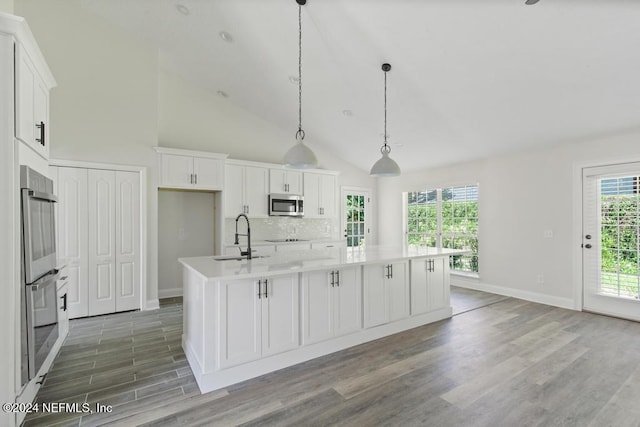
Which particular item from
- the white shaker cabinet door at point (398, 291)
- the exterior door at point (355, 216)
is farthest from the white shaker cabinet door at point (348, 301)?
the exterior door at point (355, 216)

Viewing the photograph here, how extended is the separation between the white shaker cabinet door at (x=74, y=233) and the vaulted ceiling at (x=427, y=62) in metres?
2.21

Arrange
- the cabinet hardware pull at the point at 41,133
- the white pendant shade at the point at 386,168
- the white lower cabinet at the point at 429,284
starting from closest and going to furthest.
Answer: the cabinet hardware pull at the point at 41,133, the white pendant shade at the point at 386,168, the white lower cabinet at the point at 429,284

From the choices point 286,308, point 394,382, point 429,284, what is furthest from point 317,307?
point 429,284

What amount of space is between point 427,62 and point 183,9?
287cm

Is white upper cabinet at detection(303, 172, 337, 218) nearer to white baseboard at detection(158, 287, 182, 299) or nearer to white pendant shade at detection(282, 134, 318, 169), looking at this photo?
white baseboard at detection(158, 287, 182, 299)

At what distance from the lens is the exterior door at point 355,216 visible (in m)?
6.75

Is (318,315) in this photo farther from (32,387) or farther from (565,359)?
(565,359)

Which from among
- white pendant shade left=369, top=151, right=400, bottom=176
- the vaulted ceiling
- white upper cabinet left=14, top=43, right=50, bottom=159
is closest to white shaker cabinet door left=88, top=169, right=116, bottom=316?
white upper cabinet left=14, top=43, right=50, bottom=159

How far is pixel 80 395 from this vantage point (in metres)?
2.18

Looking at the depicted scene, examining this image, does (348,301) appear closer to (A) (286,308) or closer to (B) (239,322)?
(A) (286,308)

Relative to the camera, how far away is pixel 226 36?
379 centimetres

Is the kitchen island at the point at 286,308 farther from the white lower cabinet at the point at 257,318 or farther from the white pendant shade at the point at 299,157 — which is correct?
the white pendant shade at the point at 299,157

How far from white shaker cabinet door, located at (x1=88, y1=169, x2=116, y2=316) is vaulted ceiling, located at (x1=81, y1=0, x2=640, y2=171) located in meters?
2.14

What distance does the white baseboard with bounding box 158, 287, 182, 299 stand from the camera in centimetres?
491
